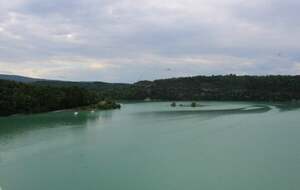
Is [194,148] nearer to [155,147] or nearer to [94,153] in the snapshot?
[155,147]

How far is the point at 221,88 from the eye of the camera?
393ft

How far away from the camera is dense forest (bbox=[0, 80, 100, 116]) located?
58.9 metres

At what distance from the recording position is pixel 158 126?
44.4 m

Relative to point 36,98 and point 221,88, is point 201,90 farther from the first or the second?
point 36,98

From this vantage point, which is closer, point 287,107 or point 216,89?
point 287,107

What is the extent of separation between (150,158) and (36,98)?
1597 inches

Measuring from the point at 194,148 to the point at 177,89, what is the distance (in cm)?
9258

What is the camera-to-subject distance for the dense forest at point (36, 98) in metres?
58.9

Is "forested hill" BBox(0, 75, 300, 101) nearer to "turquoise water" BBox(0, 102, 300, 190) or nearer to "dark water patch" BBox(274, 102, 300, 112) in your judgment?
"dark water patch" BBox(274, 102, 300, 112)

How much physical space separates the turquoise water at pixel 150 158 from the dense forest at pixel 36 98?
58.1ft

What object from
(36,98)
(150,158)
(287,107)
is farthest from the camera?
(287,107)

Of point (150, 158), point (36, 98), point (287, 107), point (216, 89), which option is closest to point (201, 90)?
point (216, 89)

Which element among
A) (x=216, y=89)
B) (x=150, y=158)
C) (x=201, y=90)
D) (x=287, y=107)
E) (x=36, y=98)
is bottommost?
(x=150, y=158)

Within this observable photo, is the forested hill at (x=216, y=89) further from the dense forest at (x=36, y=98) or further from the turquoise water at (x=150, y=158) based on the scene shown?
the turquoise water at (x=150, y=158)
